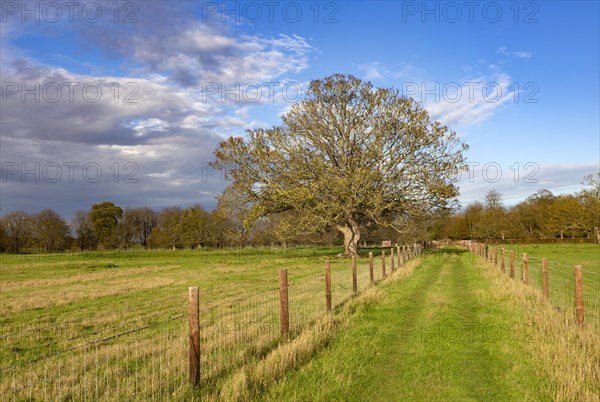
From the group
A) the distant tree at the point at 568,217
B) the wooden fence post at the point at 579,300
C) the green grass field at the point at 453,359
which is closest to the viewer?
the green grass field at the point at 453,359

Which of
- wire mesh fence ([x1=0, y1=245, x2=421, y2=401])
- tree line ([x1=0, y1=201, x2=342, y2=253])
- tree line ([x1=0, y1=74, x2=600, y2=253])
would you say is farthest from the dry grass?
tree line ([x1=0, y1=201, x2=342, y2=253])

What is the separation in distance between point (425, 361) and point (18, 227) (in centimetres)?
10030

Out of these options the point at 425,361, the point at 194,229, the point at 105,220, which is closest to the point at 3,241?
the point at 105,220

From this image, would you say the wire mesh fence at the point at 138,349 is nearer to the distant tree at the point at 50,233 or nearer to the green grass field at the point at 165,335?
the green grass field at the point at 165,335

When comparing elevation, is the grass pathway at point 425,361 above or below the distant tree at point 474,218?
below

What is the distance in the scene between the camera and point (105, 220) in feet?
304

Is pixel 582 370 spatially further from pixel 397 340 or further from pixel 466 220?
pixel 466 220

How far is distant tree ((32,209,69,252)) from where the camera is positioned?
87062 mm

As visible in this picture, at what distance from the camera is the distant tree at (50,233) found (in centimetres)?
8706

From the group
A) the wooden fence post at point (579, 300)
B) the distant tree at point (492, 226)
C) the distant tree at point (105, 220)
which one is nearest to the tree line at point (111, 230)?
the distant tree at point (105, 220)

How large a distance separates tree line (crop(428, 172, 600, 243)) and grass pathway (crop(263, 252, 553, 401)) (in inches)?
1712

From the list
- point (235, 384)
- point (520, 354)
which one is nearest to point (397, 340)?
point (520, 354)

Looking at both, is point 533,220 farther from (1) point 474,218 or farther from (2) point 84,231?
(2) point 84,231

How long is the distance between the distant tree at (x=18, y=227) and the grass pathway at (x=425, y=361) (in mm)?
→ 95137
